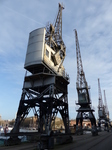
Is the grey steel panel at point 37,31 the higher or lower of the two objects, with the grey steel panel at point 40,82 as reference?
higher

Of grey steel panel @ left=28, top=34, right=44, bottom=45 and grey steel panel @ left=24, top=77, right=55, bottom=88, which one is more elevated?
grey steel panel @ left=28, top=34, right=44, bottom=45

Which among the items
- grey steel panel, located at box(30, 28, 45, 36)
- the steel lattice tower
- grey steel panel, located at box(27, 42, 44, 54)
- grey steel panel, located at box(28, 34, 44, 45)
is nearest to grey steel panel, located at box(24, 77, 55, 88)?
the steel lattice tower

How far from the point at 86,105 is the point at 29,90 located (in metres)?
31.7

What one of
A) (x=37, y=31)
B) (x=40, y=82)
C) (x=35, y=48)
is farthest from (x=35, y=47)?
(x=40, y=82)

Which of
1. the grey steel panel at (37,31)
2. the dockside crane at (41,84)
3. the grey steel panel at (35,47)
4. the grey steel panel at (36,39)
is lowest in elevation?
the dockside crane at (41,84)

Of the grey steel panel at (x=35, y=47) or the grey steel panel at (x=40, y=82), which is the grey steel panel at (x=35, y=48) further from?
the grey steel panel at (x=40, y=82)

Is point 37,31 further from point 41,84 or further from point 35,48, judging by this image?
point 41,84

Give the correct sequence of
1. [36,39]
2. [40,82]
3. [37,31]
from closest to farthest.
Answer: [40,82] → [36,39] → [37,31]

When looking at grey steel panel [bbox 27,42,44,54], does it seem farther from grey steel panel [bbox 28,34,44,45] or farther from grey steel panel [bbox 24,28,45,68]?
grey steel panel [bbox 28,34,44,45]

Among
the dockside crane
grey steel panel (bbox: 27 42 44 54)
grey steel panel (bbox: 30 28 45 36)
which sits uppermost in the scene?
grey steel panel (bbox: 30 28 45 36)

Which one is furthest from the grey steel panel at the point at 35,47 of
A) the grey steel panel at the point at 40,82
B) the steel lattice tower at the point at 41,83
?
A: the grey steel panel at the point at 40,82

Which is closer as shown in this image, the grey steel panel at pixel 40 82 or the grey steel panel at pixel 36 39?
the grey steel panel at pixel 40 82

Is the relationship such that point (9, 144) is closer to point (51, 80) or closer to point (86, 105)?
point (51, 80)

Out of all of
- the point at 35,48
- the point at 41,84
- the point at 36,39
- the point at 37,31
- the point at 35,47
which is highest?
the point at 37,31
